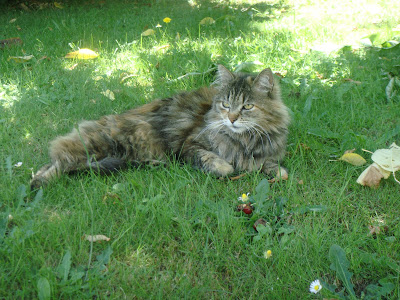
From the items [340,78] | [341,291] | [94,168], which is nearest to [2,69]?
[94,168]

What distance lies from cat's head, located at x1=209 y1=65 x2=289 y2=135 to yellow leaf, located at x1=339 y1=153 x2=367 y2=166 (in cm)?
54

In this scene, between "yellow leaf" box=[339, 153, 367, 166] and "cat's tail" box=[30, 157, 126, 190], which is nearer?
"cat's tail" box=[30, 157, 126, 190]

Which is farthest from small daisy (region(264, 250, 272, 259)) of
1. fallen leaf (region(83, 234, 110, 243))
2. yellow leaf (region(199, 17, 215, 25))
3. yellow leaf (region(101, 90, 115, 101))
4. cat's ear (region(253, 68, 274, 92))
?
yellow leaf (region(199, 17, 215, 25))

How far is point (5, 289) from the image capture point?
1.66 m

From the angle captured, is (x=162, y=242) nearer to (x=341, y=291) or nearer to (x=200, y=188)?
(x=200, y=188)

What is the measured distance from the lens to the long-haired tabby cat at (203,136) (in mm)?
2818

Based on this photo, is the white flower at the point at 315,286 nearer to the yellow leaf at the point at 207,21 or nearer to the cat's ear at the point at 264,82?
the cat's ear at the point at 264,82

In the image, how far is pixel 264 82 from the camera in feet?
9.45

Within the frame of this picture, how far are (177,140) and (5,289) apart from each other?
175cm

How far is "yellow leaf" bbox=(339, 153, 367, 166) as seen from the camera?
8.88 ft

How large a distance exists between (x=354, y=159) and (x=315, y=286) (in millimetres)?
1348

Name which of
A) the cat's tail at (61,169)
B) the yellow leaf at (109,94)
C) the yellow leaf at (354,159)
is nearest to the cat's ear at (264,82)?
the yellow leaf at (354,159)

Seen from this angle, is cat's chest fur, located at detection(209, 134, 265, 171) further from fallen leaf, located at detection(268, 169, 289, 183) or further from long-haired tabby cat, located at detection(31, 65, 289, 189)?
fallen leaf, located at detection(268, 169, 289, 183)

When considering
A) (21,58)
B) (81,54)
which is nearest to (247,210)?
(81,54)
